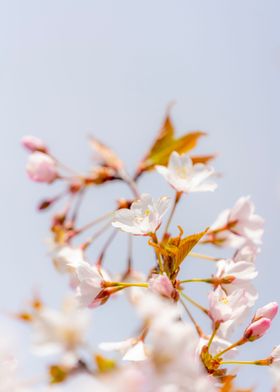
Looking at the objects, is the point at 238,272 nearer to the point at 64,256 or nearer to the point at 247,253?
the point at 247,253

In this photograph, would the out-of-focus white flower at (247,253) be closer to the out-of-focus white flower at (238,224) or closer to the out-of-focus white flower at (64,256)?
the out-of-focus white flower at (238,224)

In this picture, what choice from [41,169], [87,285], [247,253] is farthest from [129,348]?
[41,169]

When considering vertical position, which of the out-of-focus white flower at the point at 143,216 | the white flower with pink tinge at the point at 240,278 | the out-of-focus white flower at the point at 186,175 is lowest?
the white flower with pink tinge at the point at 240,278

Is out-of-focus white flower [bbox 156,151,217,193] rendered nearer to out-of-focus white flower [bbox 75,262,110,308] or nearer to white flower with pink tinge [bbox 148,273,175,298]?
out-of-focus white flower [bbox 75,262,110,308]

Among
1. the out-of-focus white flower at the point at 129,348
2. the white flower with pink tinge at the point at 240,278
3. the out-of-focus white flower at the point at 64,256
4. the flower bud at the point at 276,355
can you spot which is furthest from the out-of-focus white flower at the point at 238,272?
the out-of-focus white flower at the point at 64,256

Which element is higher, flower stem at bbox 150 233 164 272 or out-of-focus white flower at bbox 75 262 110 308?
flower stem at bbox 150 233 164 272

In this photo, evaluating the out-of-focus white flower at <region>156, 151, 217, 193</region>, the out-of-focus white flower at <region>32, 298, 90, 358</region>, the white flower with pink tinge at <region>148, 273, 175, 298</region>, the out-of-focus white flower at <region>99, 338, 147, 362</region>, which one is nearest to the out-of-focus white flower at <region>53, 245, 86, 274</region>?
the out-of-focus white flower at <region>156, 151, 217, 193</region>
